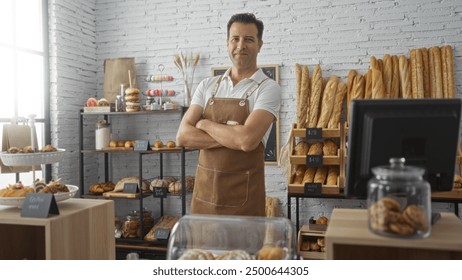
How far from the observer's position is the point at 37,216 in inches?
68.8

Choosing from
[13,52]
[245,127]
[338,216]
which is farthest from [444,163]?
[13,52]

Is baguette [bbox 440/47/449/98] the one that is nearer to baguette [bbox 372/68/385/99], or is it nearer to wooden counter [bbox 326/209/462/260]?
baguette [bbox 372/68/385/99]

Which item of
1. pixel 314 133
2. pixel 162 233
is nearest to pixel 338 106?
pixel 314 133

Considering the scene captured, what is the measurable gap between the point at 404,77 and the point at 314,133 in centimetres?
94

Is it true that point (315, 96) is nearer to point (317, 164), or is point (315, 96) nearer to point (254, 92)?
A: point (317, 164)

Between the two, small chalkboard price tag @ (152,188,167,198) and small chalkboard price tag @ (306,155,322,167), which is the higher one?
small chalkboard price tag @ (306,155,322,167)

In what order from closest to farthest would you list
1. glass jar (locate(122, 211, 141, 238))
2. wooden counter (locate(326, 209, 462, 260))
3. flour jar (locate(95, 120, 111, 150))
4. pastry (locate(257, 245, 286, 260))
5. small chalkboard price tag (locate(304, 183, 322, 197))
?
1. wooden counter (locate(326, 209, 462, 260))
2. pastry (locate(257, 245, 286, 260))
3. small chalkboard price tag (locate(304, 183, 322, 197))
4. glass jar (locate(122, 211, 141, 238))
5. flour jar (locate(95, 120, 111, 150))

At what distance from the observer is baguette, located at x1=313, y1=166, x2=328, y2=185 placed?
3.70 meters

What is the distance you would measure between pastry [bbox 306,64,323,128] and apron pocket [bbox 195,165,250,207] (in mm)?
1634

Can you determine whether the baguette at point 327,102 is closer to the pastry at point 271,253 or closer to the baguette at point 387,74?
the baguette at point 387,74

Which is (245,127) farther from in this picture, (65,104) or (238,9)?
(65,104)

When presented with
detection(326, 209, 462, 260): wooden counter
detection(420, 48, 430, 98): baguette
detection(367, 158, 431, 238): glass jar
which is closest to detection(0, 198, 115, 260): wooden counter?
detection(326, 209, 462, 260): wooden counter

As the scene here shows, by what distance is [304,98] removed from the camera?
12.9 ft

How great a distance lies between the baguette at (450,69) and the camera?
3635mm
